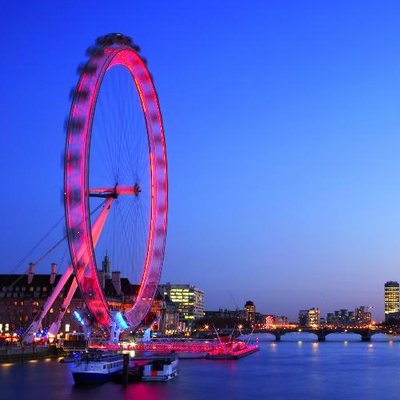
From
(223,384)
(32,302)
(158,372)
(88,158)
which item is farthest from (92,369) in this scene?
(32,302)

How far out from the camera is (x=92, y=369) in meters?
47.6

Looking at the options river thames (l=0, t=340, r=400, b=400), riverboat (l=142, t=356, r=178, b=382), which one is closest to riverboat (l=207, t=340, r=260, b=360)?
river thames (l=0, t=340, r=400, b=400)

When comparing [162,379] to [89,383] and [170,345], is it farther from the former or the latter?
[170,345]

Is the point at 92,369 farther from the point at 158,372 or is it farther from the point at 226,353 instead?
the point at 226,353

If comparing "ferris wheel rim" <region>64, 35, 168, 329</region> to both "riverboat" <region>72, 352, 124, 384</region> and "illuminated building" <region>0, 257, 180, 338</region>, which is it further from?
"illuminated building" <region>0, 257, 180, 338</region>

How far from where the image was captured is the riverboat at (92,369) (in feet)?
155

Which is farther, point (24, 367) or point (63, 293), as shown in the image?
point (63, 293)

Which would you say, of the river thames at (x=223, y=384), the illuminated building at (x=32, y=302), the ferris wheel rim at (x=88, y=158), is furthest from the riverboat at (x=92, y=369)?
the illuminated building at (x=32, y=302)

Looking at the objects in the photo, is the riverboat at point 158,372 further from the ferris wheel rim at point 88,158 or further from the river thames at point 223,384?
the ferris wheel rim at point 88,158

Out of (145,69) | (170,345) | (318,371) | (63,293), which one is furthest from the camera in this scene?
(63,293)

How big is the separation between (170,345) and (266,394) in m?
34.7

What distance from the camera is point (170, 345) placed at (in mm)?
78000

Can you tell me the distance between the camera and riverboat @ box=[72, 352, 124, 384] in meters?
47.3

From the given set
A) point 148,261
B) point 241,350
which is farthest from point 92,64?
point 241,350
